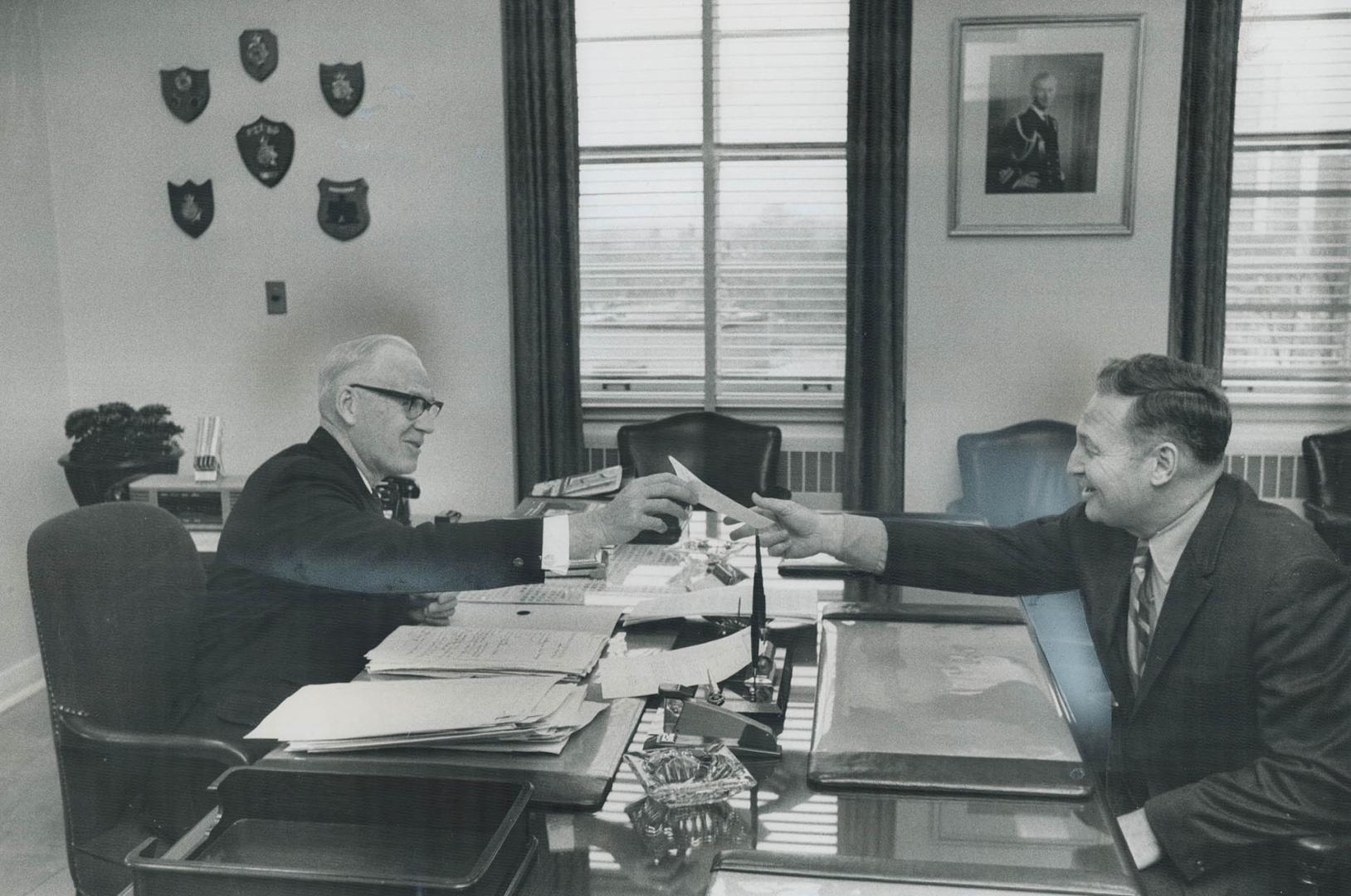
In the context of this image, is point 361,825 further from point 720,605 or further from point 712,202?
point 712,202

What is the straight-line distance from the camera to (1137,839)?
57.9 inches

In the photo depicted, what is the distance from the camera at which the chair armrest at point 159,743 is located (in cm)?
186

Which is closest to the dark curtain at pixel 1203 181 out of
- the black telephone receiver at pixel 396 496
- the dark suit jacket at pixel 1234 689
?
the dark suit jacket at pixel 1234 689

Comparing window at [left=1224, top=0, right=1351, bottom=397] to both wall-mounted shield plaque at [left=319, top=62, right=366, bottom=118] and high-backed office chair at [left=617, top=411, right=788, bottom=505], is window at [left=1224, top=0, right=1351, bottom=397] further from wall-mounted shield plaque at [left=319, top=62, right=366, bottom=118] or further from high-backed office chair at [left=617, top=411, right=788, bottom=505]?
wall-mounted shield plaque at [left=319, top=62, right=366, bottom=118]

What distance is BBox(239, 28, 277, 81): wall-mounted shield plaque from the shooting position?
4.81m

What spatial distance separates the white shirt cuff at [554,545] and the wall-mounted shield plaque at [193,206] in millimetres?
3730

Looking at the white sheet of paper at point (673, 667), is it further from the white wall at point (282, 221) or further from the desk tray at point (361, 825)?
the white wall at point (282, 221)

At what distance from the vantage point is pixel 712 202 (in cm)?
483

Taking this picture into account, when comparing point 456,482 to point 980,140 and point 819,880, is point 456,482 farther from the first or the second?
point 819,880

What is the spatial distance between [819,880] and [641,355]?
3894mm

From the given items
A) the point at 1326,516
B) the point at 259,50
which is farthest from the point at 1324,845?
the point at 259,50

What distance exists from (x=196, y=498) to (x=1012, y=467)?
310cm

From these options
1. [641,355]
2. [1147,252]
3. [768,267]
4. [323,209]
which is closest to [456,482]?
[641,355]

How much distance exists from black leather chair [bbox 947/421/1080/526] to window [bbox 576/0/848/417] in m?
0.66
